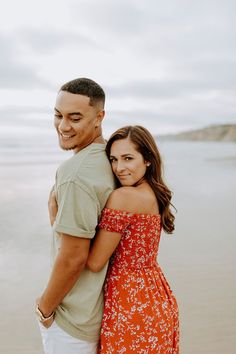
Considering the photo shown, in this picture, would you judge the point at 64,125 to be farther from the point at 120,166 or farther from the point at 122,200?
the point at 122,200

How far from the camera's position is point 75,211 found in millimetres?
1969

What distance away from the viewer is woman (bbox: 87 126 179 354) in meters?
2.09

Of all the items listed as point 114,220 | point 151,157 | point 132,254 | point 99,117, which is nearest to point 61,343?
point 132,254

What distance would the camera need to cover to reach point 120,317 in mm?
2148

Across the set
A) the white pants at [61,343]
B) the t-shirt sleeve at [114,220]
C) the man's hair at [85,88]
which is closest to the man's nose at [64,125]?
the man's hair at [85,88]

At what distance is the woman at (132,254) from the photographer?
2088 mm

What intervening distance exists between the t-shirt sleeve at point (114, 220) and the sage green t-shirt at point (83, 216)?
4 centimetres

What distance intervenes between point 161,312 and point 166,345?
20 centimetres

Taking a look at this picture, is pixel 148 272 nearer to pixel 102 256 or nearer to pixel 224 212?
pixel 102 256

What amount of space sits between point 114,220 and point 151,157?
425mm

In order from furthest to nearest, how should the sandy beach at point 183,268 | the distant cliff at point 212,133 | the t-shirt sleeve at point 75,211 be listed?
the distant cliff at point 212,133
the sandy beach at point 183,268
the t-shirt sleeve at point 75,211

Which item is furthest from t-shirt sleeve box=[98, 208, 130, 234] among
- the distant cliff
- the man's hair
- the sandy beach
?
the distant cliff

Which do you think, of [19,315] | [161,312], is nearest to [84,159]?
[161,312]

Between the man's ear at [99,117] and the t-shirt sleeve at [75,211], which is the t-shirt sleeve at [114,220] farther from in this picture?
the man's ear at [99,117]
